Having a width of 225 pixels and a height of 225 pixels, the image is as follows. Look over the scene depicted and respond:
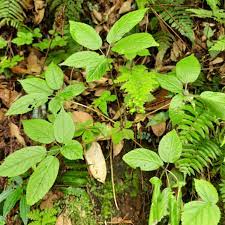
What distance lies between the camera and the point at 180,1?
3.16 meters

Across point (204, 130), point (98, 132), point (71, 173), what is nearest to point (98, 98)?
point (98, 132)

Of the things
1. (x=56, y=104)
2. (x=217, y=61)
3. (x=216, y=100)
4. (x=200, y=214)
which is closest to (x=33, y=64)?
(x=56, y=104)

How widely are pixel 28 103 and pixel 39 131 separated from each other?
0.23 m

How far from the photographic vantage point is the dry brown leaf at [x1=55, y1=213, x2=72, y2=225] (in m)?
2.58

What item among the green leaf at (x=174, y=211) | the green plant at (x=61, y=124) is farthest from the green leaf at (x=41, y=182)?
the green leaf at (x=174, y=211)

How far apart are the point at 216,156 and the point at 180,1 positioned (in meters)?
1.29

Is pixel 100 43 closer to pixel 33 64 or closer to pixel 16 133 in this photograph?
pixel 16 133

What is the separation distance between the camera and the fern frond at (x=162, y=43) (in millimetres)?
3115

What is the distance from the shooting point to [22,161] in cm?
221

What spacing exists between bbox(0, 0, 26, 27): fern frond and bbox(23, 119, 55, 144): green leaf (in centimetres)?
120

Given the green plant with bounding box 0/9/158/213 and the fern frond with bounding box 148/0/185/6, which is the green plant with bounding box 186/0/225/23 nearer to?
the fern frond with bounding box 148/0/185/6

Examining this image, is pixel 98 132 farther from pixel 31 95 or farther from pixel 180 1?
pixel 180 1

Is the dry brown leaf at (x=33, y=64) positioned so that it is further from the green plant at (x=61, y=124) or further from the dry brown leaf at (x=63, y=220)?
the dry brown leaf at (x=63, y=220)

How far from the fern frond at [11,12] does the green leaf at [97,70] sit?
128cm
